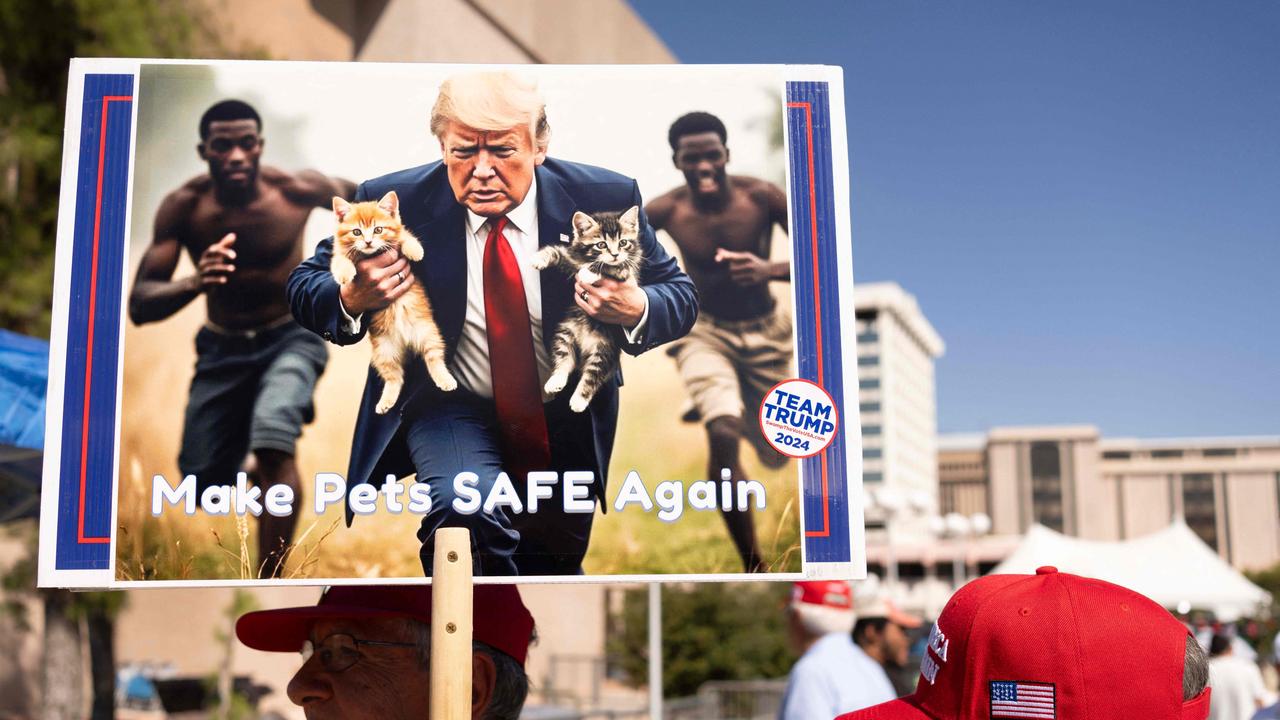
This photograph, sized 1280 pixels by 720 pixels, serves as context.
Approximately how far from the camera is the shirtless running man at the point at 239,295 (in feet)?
6.40

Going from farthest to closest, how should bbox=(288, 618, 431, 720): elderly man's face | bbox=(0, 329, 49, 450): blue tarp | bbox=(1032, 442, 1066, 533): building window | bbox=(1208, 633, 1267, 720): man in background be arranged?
bbox=(1032, 442, 1066, 533): building window, bbox=(1208, 633, 1267, 720): man in background, bbox=(0, 329, 49, 450): blue tarp, bbox=(288, 618, 431, 720): elderly man's face

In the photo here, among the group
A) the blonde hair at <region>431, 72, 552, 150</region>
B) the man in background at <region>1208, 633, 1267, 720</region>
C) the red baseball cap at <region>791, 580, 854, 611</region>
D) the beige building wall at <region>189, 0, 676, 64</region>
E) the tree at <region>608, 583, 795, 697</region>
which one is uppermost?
the beige building wall at <region>189, 0, 676, 64</region>

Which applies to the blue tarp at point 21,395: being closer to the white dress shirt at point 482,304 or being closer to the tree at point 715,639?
the white dress shirt at point 482,304

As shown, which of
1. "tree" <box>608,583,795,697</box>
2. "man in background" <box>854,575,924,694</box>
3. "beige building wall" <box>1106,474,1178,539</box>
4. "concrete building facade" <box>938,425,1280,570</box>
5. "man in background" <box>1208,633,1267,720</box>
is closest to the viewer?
"man in background" <box>854,575,924,694</box>

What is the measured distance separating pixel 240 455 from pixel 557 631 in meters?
28.8

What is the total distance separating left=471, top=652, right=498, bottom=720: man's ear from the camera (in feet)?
7.13

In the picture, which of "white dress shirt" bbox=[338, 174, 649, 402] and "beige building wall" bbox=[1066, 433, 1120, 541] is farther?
"beige building wall" bbox=[1066, 433, 1120, 541]

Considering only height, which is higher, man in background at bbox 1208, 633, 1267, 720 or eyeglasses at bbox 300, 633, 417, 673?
eyeglasses at bbox 300, 633, 417, 673

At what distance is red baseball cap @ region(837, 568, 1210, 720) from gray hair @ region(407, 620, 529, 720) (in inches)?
28.4

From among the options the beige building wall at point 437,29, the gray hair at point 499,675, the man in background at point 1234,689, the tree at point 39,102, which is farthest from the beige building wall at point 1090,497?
the gray hair at point 499,675

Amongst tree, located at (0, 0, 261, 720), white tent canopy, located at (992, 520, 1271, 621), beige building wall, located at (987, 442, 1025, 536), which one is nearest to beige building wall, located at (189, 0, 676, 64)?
tree, located at (0, 0, 261, 720)

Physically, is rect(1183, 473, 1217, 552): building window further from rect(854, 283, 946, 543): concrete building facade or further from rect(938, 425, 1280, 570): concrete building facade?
rect(854, 283, 946, 543): concrete building facade

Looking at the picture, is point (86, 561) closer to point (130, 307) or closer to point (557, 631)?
point (130, 307)

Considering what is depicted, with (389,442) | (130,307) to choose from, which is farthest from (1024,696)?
(130,307)
